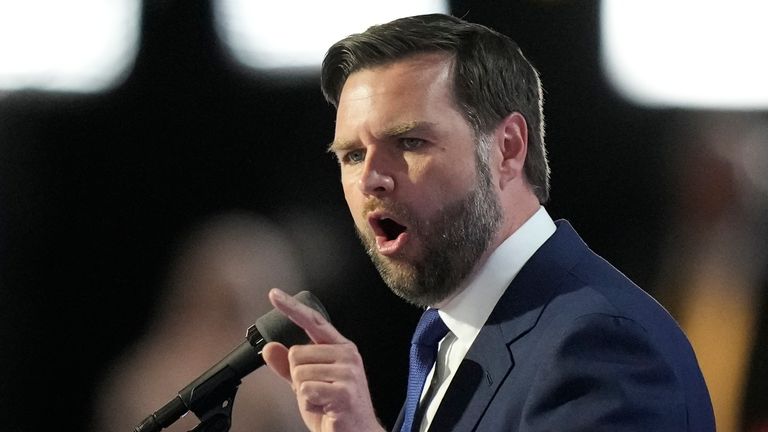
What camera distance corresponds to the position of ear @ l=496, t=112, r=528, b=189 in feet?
4.93

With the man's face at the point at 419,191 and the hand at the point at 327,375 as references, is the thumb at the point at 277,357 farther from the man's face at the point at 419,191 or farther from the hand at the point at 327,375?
the man's face at the point at 419,191

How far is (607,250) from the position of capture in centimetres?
206

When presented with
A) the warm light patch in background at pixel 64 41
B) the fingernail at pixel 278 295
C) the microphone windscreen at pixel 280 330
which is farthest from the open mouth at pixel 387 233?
the warm light patch in background at pixel 64 41

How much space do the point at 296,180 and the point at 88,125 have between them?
0.49 m

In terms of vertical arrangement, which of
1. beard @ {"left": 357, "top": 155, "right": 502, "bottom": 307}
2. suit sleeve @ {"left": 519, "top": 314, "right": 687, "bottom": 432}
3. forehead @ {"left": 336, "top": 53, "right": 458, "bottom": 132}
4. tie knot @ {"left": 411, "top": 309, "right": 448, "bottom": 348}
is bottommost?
suit sleeve @ {"left": 519, "top": 314, "right": 687, "bottom": 432}

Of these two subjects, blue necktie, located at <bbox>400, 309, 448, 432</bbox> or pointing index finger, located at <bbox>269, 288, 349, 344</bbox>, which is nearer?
pointing index finger, located at <bbox>269, 288, 349, 344</bbox>

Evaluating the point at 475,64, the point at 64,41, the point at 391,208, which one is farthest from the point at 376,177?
the point at 64,41

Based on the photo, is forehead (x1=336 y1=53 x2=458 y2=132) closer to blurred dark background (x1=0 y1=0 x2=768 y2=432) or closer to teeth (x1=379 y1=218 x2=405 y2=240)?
teeth (x1=379 y1=218 x2=405 y2=240)

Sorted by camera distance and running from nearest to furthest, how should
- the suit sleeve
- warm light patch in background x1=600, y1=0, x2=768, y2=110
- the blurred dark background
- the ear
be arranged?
the suit sleeve < the ear < warm light patch in background x1=600, y1=0, x2=768, y2=110 < the blurred dark background

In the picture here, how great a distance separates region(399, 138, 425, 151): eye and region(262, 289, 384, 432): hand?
0.38 meters

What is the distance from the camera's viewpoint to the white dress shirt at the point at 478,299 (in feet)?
4.58

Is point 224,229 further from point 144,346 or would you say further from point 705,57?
point 705,57

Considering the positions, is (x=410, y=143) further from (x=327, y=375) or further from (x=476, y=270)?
(x=327, y=375)

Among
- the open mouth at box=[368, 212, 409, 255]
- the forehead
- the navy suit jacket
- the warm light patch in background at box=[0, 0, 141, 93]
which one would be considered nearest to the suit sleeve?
the navy suit jacket
